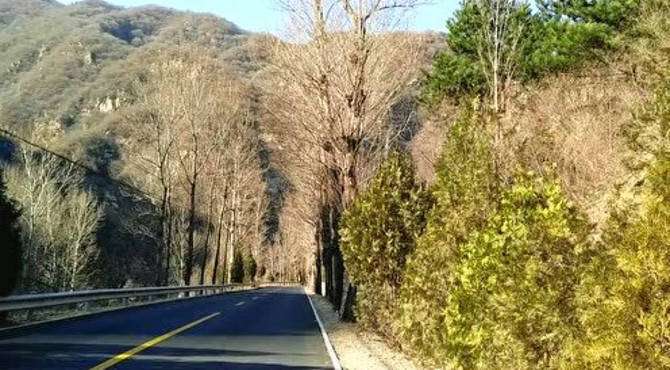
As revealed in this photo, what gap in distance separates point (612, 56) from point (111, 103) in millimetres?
105445

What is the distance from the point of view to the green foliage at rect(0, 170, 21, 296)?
1609 cm

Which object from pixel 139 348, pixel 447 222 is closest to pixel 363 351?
pixel 447 222

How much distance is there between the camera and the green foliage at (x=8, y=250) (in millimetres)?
16094

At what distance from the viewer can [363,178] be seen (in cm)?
3212

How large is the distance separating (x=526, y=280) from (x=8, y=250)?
1311 centimetres

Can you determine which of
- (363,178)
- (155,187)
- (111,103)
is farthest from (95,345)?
(111,103)

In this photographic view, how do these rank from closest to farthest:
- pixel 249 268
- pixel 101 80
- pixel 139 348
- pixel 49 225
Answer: pixel 139 348, pixel 49 225, pixel 249 268, pixel 101 80

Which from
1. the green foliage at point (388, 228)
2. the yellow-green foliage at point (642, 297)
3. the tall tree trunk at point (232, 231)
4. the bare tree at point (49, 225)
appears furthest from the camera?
the tall tree trunk at point (232, 231)

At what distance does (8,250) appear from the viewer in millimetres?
16375

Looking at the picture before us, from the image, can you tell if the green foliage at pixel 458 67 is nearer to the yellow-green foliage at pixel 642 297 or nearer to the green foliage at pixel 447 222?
the green foliage at pixel 447 222

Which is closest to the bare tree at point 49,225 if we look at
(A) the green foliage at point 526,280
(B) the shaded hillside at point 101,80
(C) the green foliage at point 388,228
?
(B) the shaded hillside at point 101,80

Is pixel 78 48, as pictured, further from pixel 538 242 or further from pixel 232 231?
pixel 538 242

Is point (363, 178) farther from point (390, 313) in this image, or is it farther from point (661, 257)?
point (661, 257)

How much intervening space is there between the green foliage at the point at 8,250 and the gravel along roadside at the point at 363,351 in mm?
7797
